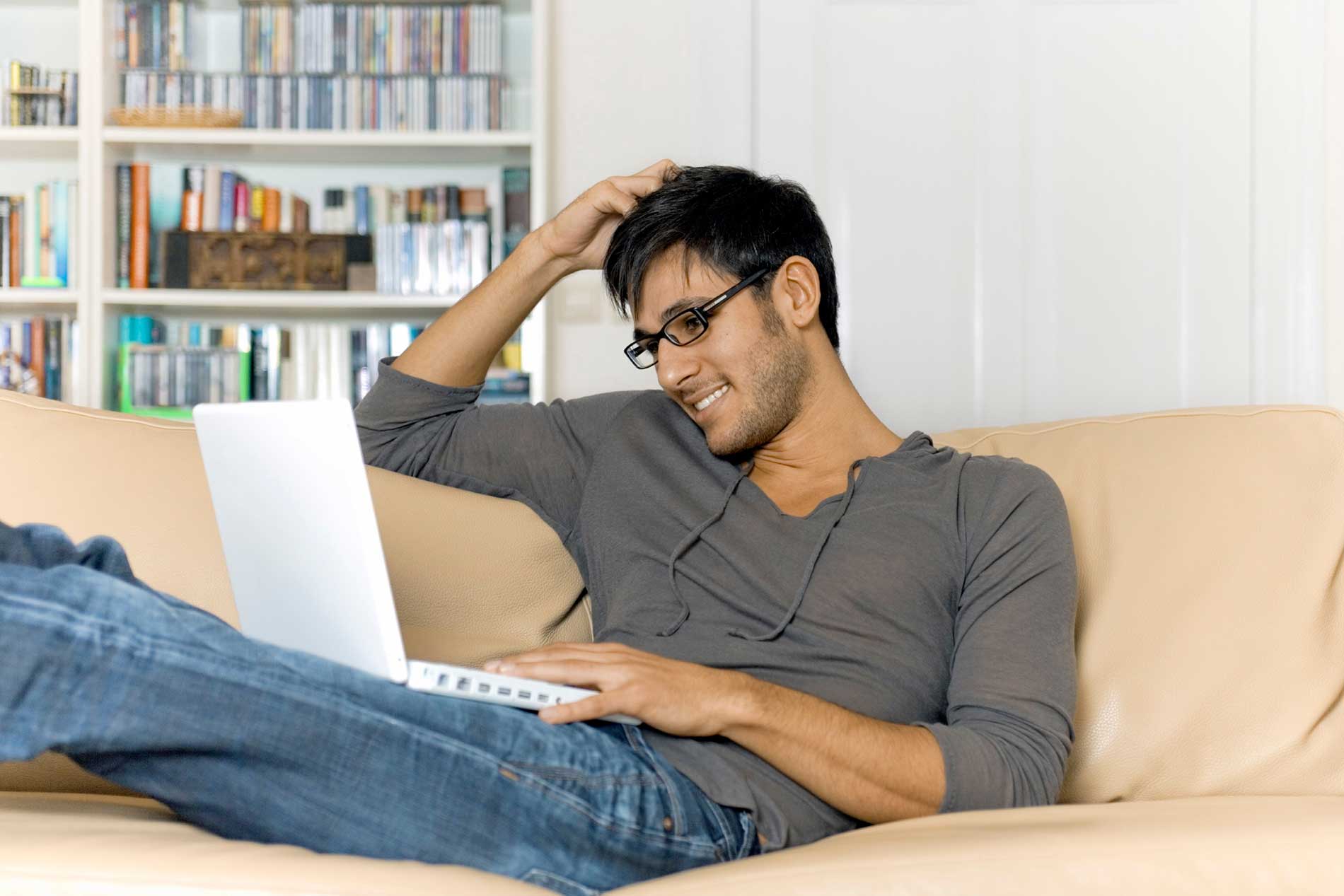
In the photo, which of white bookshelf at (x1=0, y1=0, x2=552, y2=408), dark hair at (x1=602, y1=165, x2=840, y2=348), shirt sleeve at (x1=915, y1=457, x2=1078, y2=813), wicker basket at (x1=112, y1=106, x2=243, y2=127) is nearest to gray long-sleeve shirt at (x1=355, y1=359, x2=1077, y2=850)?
shirt sleeve at (x1=915, y1=457, x2=1078, y2=813)

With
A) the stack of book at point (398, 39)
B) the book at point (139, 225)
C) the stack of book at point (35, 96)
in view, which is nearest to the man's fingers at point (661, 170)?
the stack of book at point (398, 39)

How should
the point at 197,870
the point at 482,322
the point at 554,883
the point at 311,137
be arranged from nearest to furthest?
the point at 197,870 < the point at 554,883 < the point at 482,322 < the point at 311,137

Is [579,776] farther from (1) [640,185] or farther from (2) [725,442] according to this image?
(1) [640,185]

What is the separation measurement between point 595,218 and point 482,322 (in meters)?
0.23

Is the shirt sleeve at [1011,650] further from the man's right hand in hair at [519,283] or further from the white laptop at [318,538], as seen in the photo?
the man's right hand in hair at [519,283]

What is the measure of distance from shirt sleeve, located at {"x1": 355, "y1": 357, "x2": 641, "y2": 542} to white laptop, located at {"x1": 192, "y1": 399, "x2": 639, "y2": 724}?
490 mm

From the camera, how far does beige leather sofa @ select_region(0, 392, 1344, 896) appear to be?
105cm

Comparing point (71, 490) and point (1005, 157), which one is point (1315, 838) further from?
point (1005, 157)

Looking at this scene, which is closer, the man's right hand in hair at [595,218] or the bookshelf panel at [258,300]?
the man's right hand in hair at [595,218]

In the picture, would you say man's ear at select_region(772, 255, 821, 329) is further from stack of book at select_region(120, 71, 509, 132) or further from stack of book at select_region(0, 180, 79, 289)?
stack of book at select_region(0, 180, 79, 289)

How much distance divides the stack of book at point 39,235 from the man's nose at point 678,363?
2.14 meters

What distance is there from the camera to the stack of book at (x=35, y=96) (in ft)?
10.1

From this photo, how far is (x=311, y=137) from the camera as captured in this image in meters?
2.97

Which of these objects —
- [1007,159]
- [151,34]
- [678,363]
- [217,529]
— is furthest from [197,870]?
[1007,159]
